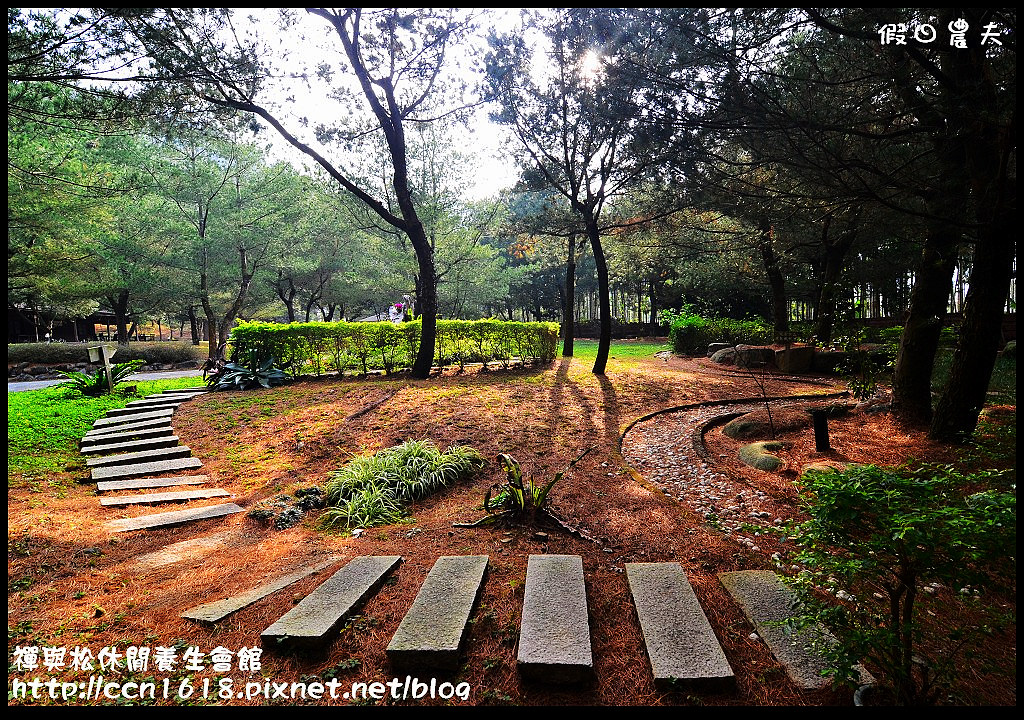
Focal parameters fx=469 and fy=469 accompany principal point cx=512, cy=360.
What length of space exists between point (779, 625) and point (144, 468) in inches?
233

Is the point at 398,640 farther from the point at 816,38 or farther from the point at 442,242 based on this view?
the point at 442,242

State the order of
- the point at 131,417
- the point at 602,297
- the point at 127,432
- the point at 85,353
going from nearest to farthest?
the point at 127,432 → the point at 131,417 → the point at 602,297 → the point at 85,353

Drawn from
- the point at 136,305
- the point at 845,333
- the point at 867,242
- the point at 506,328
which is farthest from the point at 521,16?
the point at 136,305

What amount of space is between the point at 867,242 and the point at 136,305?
27.0 m

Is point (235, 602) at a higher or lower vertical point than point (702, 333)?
lower

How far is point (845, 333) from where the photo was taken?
5059 millimetres

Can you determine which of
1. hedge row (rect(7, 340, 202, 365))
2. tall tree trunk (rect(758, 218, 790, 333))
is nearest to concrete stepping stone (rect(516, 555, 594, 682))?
tall tree trunk (rect(758, 218, 790, 333))

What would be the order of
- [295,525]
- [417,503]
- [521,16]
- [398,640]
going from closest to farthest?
[398,640] < [295,525] < [417,503] < [521,16]

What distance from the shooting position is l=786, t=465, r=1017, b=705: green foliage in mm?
1333

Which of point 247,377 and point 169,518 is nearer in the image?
point 169,518

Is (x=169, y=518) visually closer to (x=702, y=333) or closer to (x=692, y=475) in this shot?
(x=692, y=475)

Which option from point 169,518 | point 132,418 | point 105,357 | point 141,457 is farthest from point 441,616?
point 105,357

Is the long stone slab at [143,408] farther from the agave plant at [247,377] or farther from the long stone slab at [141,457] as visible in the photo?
the long stone slab at [141,457]

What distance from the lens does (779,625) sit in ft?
6.06
